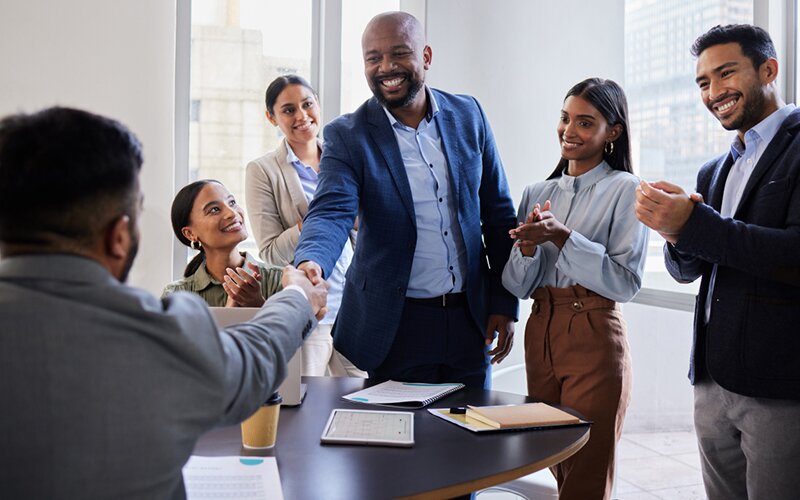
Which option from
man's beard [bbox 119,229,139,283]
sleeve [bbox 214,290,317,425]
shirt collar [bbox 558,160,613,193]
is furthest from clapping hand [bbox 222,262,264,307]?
man's beard [bbox 119,229,139,283]

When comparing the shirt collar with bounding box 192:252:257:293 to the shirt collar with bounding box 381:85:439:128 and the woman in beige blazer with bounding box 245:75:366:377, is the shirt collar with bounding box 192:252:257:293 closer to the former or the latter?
the woman in beige blazer with bounding box 245:75:366:377

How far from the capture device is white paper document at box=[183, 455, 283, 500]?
1.21 metres

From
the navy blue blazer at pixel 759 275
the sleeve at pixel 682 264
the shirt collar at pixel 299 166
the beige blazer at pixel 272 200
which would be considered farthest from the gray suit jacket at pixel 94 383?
the shirt collar at pixel 299 166

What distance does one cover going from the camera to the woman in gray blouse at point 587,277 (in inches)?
84.1

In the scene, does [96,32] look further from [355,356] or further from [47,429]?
[47,429]

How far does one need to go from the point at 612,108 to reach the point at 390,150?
0.76 m

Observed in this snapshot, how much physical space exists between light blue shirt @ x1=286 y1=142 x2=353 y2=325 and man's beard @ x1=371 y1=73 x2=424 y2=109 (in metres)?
0.76

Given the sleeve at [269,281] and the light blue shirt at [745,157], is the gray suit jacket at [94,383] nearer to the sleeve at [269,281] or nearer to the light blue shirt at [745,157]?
the light blue shirt at [745,157]

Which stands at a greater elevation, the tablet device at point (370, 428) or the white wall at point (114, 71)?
the white wall at point (114, 71)

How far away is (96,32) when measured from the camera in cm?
326

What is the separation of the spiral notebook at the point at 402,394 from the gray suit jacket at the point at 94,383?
931 mm

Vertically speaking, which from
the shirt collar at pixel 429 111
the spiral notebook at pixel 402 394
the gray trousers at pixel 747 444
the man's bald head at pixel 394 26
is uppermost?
the man's bald head at pixel 394 26

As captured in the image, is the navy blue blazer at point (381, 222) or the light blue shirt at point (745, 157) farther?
the navy blue blazer at point (381, 222)

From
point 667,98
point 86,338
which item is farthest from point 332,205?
point 667,98
